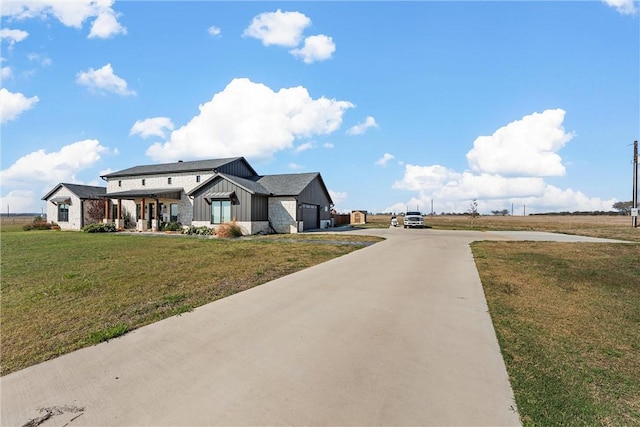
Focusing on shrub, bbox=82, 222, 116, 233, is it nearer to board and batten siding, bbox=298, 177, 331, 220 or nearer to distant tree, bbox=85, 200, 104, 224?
distant tree, bbox=85, 200, 104, 224

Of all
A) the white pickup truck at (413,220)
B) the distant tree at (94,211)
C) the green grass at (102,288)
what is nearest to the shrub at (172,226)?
the distant tree at (94,211)

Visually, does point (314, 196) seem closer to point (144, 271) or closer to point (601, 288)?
point (144, 271)

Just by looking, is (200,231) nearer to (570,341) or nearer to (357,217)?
(570,341)

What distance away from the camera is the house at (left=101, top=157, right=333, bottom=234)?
2477 cm

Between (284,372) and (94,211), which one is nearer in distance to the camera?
(284,372)

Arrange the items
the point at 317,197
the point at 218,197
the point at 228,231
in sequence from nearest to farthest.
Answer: the point at 228,231 → the point at 218,197 → the point at 317,197

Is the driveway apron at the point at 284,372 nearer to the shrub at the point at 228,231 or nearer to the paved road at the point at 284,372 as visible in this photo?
the paved road at the point at 284,372

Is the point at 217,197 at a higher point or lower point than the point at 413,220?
higher

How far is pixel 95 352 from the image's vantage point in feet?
12.8

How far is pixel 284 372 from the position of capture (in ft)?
11.1

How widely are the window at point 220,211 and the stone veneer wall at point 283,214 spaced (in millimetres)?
3817

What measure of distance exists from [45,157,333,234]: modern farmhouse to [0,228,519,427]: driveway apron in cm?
1953

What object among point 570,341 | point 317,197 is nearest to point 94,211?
point 317,197

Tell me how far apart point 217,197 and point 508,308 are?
22620mm
